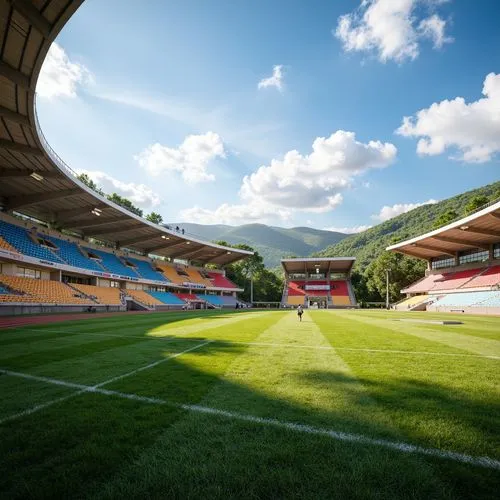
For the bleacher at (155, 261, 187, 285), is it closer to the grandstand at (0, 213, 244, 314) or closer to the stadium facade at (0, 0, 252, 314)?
the grandstand at (0, 213, 244, 314)

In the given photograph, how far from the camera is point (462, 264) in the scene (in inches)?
1954

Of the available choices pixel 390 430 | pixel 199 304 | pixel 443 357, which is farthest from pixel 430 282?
pixel 390 430

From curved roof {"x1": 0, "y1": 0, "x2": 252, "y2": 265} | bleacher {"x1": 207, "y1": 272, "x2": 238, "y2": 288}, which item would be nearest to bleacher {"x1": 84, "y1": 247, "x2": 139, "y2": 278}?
curved roof {"x1": 0, "y1": 0, "x2": 252, "y2": 265}

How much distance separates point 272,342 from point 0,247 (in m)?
25.1

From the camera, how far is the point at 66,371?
6477 millimetres

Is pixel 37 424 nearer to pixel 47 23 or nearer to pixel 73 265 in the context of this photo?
pixel 47 23

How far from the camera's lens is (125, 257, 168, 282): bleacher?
47312mm

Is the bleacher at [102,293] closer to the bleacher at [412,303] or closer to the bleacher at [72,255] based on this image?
the bleacher at [72,255]

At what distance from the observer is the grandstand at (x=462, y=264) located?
36062 millimetres

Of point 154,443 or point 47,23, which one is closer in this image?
point 154,443

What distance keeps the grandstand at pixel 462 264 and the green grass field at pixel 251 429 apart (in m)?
36.4

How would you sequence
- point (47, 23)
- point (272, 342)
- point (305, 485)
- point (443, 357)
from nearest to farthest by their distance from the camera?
point (305, 485)
point (443, 357)
point (272, 342)
point (47, 23)

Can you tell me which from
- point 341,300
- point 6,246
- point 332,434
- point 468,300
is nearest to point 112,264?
point 6,246

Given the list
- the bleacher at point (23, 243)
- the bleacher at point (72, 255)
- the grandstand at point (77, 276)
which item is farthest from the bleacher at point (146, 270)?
the bleacher at point (23, 243)
